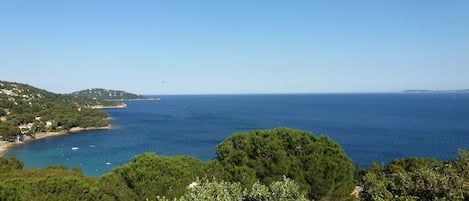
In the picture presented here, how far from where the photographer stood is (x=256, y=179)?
61.3 feet

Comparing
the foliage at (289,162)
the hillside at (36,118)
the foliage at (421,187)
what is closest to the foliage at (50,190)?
the foliage at (289,162)

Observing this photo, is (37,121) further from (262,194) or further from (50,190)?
(262,194)

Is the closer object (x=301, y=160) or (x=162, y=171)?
(x=162, y=171)

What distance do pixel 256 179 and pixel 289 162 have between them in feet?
6.60

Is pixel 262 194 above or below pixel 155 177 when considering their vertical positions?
above

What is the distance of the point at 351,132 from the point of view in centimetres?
7675

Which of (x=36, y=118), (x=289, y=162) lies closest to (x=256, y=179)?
(x=289, y=162)

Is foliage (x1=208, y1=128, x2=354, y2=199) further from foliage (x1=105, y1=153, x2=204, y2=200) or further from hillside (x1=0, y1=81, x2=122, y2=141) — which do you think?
hillside (x1=0, y1=81, x2=122, y2=141)

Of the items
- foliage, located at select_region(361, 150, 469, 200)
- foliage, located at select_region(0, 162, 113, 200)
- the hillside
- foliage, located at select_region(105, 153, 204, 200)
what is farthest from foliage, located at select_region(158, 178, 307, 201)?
the hillside

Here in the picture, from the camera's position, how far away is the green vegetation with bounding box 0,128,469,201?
10344 millimetres

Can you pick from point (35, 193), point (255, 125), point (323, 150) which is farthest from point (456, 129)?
point (35, 193)

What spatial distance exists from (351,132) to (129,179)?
222ft

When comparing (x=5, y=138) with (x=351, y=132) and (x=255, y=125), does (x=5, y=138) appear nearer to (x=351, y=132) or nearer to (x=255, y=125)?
(x=255, y=125)

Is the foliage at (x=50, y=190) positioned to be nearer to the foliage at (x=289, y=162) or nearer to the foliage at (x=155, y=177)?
the foliage at (x=155, y=177)
